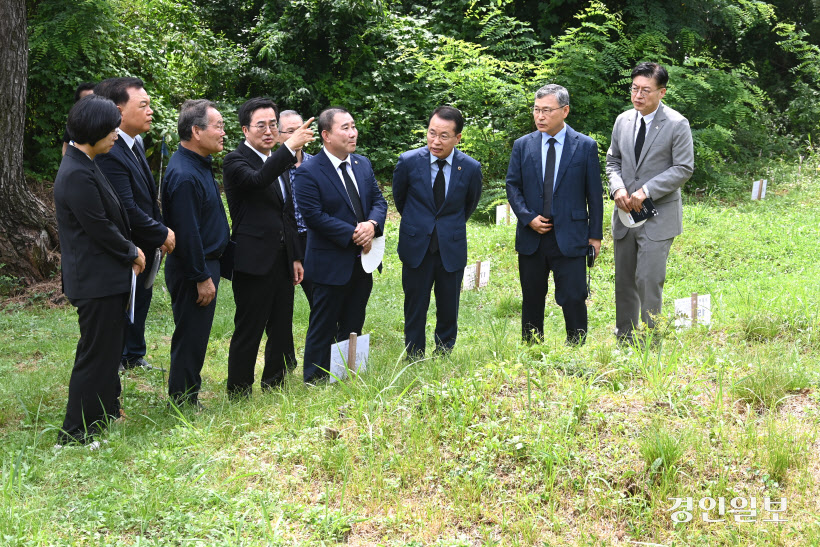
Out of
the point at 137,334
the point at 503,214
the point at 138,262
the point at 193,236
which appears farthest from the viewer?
the point at 503,214

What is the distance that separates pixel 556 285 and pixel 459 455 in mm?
2250

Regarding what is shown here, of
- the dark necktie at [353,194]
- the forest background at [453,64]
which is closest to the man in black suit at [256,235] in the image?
the dark necktie at [353,194]

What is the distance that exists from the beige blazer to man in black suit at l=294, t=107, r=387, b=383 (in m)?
2.11

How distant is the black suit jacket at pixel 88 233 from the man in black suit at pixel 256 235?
3.02 feet

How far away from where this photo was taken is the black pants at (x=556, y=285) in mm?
5723

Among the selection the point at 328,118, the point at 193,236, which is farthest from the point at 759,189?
the point at 193,236

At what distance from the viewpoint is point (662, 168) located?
585cm

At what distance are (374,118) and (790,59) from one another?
10.8 m

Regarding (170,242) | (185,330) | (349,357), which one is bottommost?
(349,357)

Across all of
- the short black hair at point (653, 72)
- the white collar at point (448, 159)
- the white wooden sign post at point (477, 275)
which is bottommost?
the white wooden sign post at point (477, 275)

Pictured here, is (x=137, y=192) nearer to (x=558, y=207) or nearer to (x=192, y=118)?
(x=192, y=118)

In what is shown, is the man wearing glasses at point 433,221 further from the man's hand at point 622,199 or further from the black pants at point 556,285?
the man's hand at point 622,199

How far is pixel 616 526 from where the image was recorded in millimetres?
3404

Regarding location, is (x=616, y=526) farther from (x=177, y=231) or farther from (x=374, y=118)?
(x=374, y=118)
